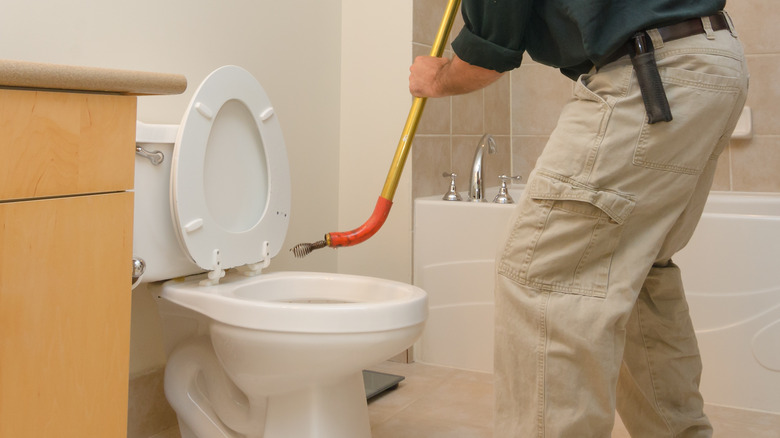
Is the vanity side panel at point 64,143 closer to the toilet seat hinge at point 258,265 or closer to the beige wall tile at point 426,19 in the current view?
the toilet seat hinge at point 258,265

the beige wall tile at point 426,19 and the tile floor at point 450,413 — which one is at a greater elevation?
the beige wall tile at point 426,19

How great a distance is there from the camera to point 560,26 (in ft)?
3.59

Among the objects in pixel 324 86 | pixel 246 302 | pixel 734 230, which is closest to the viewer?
pixel 246 302

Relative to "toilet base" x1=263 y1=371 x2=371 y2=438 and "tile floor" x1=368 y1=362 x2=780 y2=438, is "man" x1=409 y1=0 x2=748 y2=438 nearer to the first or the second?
"toilet base" x1=263 y1=371 x2=371 y2=438

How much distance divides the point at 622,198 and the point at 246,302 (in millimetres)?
665

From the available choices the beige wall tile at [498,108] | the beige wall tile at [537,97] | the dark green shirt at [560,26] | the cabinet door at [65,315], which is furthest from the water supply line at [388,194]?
the beige wall tile at [537,97]

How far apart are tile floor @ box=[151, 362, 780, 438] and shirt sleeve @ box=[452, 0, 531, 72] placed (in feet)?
3.05

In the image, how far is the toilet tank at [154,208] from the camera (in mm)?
1366

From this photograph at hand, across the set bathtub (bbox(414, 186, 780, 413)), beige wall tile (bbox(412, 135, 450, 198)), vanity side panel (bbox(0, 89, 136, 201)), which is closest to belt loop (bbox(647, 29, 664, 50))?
vanity side panel (bbox(0, 89, 136, 201))

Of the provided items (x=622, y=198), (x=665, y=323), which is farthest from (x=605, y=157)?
(x=665, y=323)

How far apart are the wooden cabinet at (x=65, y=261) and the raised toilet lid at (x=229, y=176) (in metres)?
0.36

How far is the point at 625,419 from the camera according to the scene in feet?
4.44

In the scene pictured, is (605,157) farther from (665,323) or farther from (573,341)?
(665,323)

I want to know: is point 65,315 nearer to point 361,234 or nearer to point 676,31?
point 361,234
